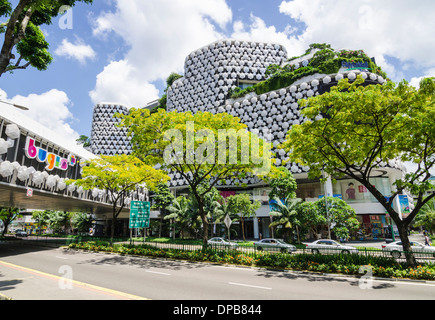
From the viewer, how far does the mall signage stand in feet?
66.3

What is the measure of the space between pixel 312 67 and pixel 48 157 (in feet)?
154

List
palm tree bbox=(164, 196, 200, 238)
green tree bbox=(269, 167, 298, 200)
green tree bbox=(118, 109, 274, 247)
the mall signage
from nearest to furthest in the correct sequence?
green tree bbox=(118, 109, 274, 247) < the mall signage < green tree bbox=(269, 167, 298, 200) < palm tree bbox=(164, 196, 200, 238)

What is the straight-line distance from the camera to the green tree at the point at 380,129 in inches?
499

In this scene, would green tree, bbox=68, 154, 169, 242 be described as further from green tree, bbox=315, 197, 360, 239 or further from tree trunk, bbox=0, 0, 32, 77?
green tree, bbox=315, 197, 360, 239

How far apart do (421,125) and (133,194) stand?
136 feet

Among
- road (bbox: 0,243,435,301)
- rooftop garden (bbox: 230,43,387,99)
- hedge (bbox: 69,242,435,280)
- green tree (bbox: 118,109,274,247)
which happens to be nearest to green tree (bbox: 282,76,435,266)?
hedge (bbox: 69,242,435,280)

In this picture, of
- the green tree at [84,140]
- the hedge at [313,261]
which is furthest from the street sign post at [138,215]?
the green tree at [84,140]

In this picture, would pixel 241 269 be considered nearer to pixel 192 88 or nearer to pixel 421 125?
pixel 421 125

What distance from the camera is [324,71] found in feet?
152

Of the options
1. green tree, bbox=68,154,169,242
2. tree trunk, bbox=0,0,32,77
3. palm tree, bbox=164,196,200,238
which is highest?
tree trunk, bbox=0,0,32,77

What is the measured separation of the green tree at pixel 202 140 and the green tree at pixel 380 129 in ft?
9.72

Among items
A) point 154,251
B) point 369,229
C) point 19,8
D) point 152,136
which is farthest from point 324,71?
point 19,8

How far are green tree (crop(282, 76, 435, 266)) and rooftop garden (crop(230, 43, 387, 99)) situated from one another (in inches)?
1424

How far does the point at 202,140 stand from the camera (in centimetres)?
1688
